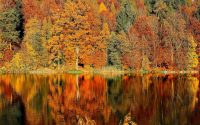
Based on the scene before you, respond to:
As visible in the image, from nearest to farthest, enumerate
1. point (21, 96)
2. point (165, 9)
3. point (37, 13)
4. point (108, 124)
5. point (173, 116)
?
point (108, 124) → point (173, 116) → point (21, 96) → point (37, 13) → point (165, 9)

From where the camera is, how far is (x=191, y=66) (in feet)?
220

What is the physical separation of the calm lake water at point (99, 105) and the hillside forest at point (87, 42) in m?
29.2

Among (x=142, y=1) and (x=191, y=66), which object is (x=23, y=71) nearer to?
(x=191, y=66)

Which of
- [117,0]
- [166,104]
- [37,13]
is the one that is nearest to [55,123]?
[166,104]

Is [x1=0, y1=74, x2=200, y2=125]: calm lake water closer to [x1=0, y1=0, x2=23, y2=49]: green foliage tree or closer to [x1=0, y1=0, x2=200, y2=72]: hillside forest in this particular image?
[x1=0, y1=0, x2=200, y2=72]: hillside forest

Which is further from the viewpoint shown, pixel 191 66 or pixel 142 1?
pixel 142 1

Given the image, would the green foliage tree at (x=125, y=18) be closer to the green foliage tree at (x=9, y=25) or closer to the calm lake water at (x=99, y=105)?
the green foliage tree at (x=9, y=25)

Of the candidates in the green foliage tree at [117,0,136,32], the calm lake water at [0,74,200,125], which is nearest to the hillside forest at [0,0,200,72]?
the green foliage tree at [117,0,136,32]

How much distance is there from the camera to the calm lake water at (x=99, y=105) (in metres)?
20.5

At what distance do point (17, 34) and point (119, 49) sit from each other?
1660 centimetres

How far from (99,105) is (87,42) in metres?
40.9

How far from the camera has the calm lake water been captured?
20500 millimetres

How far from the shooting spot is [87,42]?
66188 mm

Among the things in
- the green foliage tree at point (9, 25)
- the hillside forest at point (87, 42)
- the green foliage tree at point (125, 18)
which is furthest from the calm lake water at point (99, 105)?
the green foliage tree at point (125, 18)
